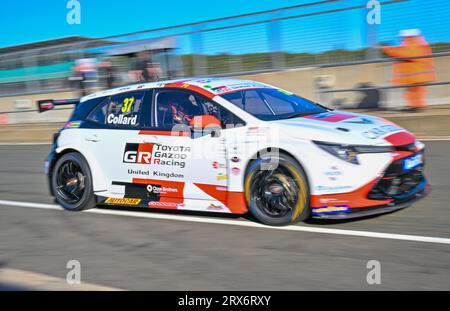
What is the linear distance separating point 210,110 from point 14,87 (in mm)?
17026

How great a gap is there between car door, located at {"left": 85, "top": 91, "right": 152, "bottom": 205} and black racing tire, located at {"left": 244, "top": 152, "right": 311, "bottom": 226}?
1430mm

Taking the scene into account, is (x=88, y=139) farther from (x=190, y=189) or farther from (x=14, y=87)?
(x=14, y=87)

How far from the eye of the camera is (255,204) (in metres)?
5.66

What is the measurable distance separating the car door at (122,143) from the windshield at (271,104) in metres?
1.21

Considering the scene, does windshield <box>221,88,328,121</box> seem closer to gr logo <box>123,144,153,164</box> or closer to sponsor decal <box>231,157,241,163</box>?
sponsor decal <box>231,157,241,163</box>

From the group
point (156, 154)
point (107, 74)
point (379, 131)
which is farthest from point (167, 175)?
point (107, 74)

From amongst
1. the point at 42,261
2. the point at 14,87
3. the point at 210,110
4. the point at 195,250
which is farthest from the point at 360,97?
the point at 14,87

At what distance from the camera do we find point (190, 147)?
602 cm

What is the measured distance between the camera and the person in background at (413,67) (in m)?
10.8

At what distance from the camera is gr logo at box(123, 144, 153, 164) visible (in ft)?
20.9

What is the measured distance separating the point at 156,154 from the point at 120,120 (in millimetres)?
876

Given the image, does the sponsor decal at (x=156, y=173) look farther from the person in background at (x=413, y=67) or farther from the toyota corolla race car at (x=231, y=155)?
the person in background at (x=413, y=67)

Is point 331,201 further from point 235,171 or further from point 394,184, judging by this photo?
point 235,171

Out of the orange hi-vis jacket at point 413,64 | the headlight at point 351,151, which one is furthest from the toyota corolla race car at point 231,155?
the orange hi-vis jacket at point 413,64
